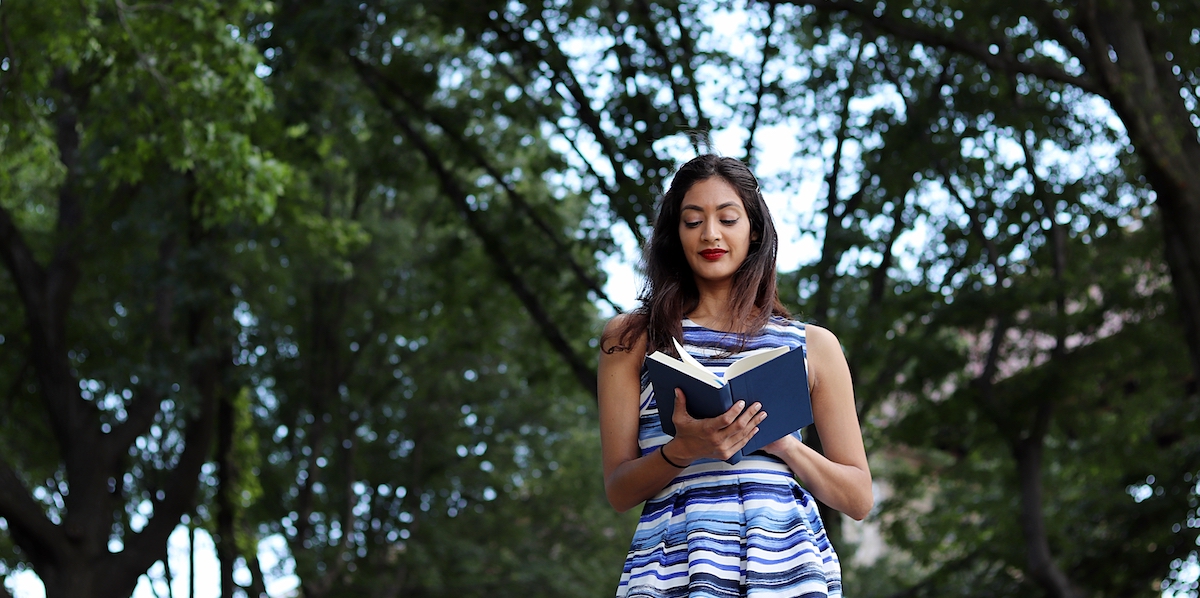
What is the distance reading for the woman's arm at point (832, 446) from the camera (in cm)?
262

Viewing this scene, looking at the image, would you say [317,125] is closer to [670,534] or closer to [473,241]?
[473,241]

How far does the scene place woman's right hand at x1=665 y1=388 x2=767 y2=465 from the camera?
239 centimetres

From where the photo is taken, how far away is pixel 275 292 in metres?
15.3

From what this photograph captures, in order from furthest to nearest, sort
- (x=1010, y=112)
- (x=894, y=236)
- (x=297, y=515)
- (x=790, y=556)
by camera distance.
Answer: (x=297, y=515)
(x=894, y=236)
(x=1010, y=112)
(x=790, y=556)

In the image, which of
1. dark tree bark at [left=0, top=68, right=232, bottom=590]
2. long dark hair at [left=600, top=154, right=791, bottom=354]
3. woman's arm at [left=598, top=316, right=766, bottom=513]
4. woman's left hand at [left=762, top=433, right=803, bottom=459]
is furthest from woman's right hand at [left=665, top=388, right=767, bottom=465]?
dark tree bark at [left=0, top=68, right=232, bottom=590]

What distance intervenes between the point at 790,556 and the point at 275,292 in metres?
13.5

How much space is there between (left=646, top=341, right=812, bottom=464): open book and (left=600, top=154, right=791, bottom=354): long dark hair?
0.85 ft

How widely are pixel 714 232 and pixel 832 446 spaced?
1.77 ft

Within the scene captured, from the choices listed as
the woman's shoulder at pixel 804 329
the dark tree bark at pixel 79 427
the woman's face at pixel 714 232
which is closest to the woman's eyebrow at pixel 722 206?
the woman's face at pixel 714 232

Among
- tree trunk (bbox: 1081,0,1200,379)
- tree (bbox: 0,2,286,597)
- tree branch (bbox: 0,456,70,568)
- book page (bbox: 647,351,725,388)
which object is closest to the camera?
book page (bbox: 647,351,725,388)

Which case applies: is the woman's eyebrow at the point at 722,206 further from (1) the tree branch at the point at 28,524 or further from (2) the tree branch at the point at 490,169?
(1) the tree branch at the point at 28,524

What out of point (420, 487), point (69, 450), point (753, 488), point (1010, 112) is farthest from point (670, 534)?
point (420, 487)

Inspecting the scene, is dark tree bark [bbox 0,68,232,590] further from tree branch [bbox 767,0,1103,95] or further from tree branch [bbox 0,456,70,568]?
tree branch [bbox 767,0,1103,95]

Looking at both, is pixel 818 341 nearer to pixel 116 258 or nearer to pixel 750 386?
pixel 750 386
